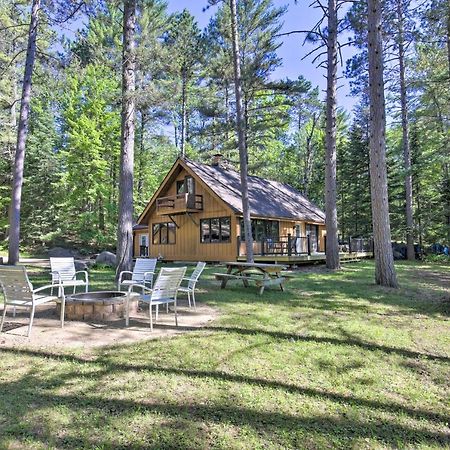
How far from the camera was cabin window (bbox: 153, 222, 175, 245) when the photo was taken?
70.8 ft

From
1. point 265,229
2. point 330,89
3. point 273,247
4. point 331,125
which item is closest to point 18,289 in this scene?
point 331,125

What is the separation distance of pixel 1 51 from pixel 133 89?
11.0 m

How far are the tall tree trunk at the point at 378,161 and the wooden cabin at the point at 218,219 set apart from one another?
7.55 metres

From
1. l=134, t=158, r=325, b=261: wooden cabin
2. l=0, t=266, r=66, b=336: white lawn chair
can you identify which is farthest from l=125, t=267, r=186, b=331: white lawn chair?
l=134, t=158, r=325, b=261: wooden cabin

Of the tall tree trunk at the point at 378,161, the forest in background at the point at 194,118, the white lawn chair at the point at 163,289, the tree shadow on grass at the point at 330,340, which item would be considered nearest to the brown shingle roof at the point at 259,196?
the forest in background at the point at 194,118

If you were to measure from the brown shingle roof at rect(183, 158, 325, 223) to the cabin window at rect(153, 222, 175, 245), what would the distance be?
4114mm

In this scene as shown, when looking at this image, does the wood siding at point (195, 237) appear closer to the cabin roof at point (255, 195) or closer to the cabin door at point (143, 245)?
the cabin roof at point (255, 195)

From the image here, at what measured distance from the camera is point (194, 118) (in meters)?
31.6

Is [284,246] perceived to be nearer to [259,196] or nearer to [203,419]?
[259,196]

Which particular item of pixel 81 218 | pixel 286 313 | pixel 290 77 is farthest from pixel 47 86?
pixel 286 313

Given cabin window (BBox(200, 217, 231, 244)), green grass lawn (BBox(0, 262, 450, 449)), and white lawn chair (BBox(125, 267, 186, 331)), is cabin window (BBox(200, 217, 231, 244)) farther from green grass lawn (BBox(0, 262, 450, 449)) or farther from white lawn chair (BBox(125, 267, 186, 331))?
green grass lawn (BBox(0, 262, 450, 449))

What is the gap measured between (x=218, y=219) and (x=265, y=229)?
2.54 m

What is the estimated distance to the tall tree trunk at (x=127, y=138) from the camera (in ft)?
30.4

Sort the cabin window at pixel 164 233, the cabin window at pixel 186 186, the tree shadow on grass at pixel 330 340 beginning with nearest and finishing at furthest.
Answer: the tree shadow on grass at pixel 330 340, the cabin window at pixel 186 186, the cabin window at pixel 164 233
